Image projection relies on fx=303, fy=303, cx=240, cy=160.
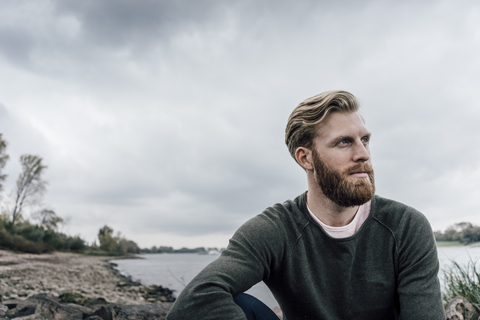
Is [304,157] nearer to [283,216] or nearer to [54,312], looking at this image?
[283,216]

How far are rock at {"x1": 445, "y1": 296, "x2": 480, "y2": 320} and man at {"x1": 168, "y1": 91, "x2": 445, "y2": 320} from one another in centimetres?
154

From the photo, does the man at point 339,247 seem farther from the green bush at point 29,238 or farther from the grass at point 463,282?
the green bush at point 29,238

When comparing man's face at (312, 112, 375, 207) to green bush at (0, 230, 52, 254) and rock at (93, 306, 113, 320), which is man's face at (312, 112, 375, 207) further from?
green bush at (0, 230, 52, 254)

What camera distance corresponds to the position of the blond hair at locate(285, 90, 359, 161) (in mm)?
1902

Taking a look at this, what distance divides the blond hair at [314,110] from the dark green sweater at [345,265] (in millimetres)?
513

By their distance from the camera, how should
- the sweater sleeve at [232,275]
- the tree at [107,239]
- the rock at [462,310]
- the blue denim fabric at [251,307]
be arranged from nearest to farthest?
the sweater sleeve at [232,275] → the blue denim fabric at [251,307] → the rock at [462,310] → the tree at [107,239]

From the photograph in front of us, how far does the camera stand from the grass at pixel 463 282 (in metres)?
3.14

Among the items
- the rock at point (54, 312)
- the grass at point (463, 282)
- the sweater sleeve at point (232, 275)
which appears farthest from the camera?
A: the rock at point (54, 312)

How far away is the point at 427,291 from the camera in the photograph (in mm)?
1587

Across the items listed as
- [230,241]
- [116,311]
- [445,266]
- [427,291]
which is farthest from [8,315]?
[445,266]

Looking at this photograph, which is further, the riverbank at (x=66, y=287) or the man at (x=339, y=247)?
the riverbank at (x=66, y=287)

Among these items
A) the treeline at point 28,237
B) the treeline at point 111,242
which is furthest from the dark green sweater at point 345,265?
the treeline at point 111,242

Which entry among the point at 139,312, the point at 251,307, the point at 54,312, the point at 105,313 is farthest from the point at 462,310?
the point at 54,312

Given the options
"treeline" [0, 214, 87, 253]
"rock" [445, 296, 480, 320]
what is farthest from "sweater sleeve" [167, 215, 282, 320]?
"treeline" [0, 214, 87, 253]
